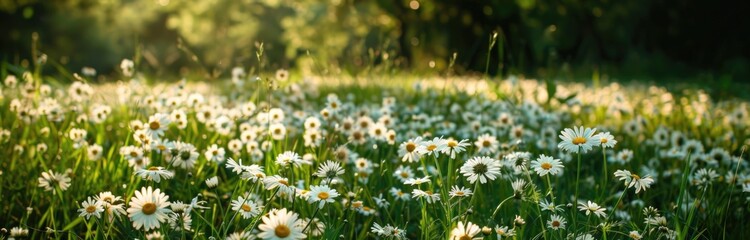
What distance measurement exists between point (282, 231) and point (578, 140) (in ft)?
2.91

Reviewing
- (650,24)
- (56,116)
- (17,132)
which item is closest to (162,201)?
(56,116)

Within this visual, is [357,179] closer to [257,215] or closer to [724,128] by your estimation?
[257,215]

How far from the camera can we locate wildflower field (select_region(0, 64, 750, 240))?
1670 millimetres

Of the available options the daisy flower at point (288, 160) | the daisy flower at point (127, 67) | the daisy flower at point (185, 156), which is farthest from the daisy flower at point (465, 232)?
the daisy flower at point (127, 67)

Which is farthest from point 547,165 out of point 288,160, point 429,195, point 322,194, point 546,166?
point 288,160

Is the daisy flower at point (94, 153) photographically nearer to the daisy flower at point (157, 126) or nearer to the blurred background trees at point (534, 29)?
the daisy flower at point (157, 126)

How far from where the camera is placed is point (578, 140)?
1676 millimetres

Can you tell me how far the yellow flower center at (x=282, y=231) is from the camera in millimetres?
1266

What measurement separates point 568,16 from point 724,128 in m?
14.6

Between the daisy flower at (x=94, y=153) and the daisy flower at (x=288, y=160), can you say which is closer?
the daisy flower at (x=288, y=160)

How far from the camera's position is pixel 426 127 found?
10.9 ft

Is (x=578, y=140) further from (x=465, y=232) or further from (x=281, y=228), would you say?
(x=281, y=228)

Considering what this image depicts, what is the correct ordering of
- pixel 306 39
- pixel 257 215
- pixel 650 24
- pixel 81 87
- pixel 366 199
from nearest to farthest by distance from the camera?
pixel 257 215 < pixel 366 199 < pixel 81 87 < pixel 650 24 < pixel 306 39

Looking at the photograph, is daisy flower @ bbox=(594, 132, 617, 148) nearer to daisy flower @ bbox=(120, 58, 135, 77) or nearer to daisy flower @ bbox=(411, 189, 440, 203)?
daisy flower @ bbox=(411, 189, 440, 203)
